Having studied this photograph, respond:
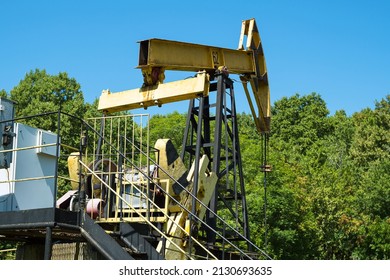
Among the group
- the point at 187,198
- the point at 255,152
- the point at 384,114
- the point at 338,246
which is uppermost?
the point at 384,114

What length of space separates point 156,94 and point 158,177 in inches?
68.6

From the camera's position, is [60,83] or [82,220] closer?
[82,220]

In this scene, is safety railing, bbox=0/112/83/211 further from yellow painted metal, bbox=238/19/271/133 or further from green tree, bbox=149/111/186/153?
green tree, bbox=149/111/186/153

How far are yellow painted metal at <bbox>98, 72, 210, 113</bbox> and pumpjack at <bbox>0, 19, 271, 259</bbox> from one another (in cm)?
2

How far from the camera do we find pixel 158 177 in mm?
12758

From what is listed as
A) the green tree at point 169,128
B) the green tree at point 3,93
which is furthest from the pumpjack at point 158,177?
the green tree at point 169,128

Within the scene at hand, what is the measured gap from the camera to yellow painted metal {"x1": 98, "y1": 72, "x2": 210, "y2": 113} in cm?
1283

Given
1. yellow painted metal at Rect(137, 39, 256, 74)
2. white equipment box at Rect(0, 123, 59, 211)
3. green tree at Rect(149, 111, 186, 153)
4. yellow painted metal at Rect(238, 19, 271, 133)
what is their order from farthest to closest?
green tree at Rect(149, 111, 186, 153)
yellow painted metal at Rect(238, 19, 271, 133)
yellow painted metal at Rect(137, 39, 256, 74)
white equipment box at Rect(0, 123, 59, 211)

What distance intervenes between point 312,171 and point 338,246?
14.6 feet

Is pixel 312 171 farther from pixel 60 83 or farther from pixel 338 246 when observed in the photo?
pixel 60 83

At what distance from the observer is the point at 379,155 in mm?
42906

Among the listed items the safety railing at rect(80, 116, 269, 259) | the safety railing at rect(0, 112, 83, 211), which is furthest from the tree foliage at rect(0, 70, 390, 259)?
the safety railing at rect(0, 112, 83, 211)

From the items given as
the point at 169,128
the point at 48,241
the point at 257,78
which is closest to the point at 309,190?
the point at 169,128

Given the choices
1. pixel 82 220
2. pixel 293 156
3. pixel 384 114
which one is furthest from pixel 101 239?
pixel 384 114
